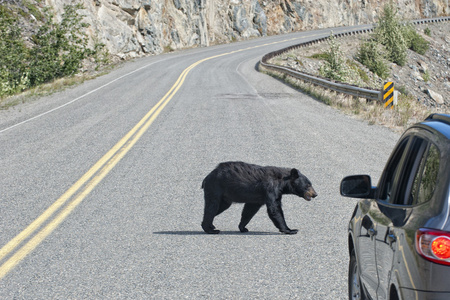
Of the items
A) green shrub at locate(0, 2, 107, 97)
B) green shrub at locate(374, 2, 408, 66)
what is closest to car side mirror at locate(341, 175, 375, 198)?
green shrub at locate(0, 2, 107, 97)

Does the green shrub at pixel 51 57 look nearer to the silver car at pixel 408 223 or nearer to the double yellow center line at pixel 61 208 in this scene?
the double yellow center line at pixel 61 208

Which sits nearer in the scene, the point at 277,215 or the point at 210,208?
the point at 277,215

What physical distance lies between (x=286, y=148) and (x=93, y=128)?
5.90 metres

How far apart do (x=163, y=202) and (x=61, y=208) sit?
1.36m

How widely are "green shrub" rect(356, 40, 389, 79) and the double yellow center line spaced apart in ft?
156

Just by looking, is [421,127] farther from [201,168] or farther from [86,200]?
[201,168]

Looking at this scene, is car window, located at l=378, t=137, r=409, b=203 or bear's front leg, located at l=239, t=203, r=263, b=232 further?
bear's front leg, located at l=239, t=203, r=263, b=232

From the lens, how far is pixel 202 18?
219ft

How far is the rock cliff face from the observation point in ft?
160

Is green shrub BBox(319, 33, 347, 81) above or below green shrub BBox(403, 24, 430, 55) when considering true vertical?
above

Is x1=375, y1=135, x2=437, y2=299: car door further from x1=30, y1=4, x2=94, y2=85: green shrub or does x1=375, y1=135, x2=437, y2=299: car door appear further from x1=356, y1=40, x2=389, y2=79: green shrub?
x1=356, y1=40, x2=389, y2=79: green shrub

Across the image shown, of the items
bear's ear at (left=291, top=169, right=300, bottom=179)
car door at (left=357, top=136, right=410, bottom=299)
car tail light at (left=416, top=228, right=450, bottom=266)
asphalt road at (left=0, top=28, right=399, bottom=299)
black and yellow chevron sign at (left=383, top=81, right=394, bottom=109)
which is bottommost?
black and yellow chevron sign at (left=383, top=81, right=394, bottom=109)

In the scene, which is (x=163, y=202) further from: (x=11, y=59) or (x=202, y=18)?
(x=202, y=18)

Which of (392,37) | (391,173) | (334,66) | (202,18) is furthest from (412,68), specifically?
(391,173)
